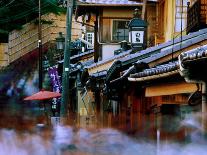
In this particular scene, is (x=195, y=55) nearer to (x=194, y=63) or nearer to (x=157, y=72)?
(x=194, y=63)

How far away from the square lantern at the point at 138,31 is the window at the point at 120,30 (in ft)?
23.3

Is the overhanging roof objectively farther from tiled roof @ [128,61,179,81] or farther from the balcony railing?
tiled roof @ [128,61,179,81]

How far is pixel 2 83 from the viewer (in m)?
39.7

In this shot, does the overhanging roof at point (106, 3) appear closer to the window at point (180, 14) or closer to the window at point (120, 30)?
the window at point (120, 30)

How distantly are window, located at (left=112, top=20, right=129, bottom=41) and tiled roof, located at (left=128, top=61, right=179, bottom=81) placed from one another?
13672mm

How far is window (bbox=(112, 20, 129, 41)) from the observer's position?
2641cm

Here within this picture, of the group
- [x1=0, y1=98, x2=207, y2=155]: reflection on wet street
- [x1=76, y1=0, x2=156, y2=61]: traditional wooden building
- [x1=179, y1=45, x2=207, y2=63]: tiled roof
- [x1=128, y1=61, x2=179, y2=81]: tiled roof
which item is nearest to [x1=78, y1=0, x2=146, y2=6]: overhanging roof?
[x1=76, y1=0, x2=156, y2=61]: traditional wooden building

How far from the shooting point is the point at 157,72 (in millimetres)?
11172

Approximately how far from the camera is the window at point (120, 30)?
26406 mm

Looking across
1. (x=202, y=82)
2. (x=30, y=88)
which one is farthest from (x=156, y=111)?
(x=30, y=88)

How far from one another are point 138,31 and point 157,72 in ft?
25.2

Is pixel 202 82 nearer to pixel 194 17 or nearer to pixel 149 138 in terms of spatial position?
pixel 149 138

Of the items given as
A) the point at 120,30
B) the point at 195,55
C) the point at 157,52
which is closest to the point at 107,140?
the point at 195,55

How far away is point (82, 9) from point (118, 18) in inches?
63.4
